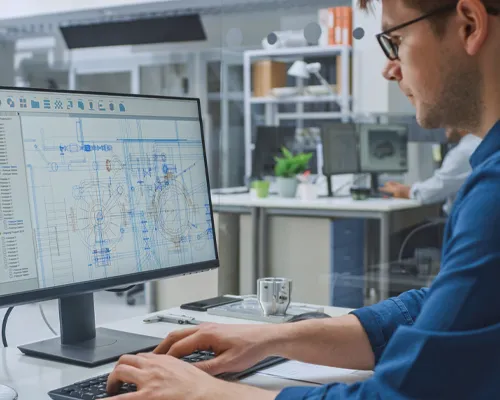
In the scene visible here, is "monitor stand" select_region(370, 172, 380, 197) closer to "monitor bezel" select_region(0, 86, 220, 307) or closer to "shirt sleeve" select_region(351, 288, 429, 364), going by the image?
"monitor bezel" select_region(0, 86, 220, 307)

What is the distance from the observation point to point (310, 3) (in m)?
4.57

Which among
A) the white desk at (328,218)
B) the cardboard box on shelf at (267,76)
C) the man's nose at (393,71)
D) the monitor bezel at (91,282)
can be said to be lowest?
the white desk at (328,218)

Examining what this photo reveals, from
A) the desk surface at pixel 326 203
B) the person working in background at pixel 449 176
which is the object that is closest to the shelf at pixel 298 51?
the desk surface at pixel 326 203

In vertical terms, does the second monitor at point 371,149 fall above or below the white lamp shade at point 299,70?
below

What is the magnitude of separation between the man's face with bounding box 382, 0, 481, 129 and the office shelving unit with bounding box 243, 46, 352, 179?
379cm

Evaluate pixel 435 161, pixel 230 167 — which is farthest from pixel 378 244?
pixel 230 167

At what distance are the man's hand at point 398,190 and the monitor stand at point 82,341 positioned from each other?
3.23m

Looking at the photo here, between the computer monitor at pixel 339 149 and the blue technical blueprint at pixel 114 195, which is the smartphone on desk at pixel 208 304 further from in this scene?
the computer monitor at pixel 339 149

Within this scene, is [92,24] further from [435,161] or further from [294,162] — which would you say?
[435,161]

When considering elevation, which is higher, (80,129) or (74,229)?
(80,129)

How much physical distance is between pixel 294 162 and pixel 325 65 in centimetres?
93

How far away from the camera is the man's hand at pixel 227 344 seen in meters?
1.16

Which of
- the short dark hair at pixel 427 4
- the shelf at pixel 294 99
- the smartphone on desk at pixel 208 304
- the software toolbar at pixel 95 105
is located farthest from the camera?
the shelf at pixel 294 99

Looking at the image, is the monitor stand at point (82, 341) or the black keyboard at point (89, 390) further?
the monitor stand at point (82, 341)
